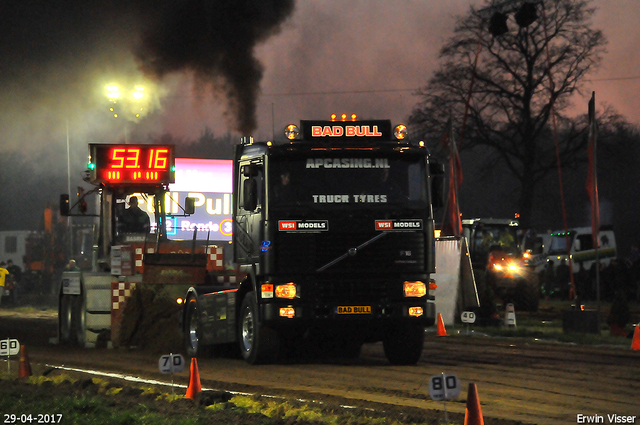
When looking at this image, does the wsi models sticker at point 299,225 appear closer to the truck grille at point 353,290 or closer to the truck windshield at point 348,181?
the truck windshield at point 348,181

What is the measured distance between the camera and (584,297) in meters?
36.3

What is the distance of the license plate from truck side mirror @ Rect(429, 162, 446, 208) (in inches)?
69.5

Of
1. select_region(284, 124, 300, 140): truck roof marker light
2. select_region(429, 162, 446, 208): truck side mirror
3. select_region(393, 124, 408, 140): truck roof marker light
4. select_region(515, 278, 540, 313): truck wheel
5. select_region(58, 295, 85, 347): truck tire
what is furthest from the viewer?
select_region(515, 278, 540, 313): truck wheel

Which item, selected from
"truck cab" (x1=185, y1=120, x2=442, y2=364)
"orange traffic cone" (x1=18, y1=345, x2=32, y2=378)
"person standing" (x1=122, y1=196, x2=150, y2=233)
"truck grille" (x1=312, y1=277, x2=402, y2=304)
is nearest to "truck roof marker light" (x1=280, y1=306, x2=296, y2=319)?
"truck cab" (x1=185, y1=120, x2=442, y2=364)

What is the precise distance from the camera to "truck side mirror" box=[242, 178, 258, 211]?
14.3 metres

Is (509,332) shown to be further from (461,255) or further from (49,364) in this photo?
(49,364)

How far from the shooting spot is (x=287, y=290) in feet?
46.5

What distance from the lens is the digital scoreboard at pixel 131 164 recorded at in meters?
19.0

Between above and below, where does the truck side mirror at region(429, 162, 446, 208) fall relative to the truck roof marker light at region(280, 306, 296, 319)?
above

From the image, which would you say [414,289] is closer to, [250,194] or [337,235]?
[337,235]

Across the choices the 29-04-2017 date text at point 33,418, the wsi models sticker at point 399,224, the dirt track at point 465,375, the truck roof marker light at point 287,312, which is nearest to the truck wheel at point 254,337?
the dirt track at point 465,375

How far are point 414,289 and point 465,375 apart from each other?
62.2 inches

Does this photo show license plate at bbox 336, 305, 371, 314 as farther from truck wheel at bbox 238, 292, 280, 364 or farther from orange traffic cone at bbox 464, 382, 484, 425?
orange traffic cone at bbox 464, 382, 484, 425

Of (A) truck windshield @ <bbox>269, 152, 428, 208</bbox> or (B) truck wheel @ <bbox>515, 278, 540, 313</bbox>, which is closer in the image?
(A) truck windshield @ <bbox>269, 152, 428, 208</bbox>
